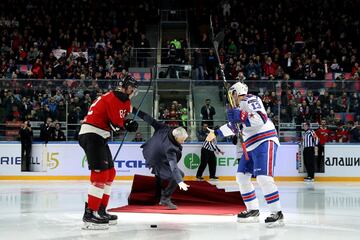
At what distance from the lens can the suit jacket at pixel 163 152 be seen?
9828mm

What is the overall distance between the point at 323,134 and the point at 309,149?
0.66 m

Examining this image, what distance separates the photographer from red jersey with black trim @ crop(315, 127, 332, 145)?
1772 cm

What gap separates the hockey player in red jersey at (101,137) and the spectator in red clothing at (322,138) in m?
10.5

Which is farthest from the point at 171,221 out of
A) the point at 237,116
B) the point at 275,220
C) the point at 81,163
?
the point at 81,163

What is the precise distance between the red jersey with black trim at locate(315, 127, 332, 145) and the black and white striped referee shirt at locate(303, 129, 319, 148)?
200 millimetres

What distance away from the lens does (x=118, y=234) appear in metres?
7.59

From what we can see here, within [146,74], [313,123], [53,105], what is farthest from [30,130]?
[313,123]

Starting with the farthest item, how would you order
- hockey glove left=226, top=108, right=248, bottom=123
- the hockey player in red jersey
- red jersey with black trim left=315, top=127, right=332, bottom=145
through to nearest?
red jersey with black trim left=315, top=127, right=332, bottom=145
hockey glove left=226, top=108, right=248, bottom=123
the hockey player in red jersey

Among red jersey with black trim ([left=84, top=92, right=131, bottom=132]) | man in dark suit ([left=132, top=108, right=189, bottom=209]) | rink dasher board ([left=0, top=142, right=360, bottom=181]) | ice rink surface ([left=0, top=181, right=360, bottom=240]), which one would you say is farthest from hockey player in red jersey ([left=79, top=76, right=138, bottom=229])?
rink dasher board ([left=0, top=142, right=360, bottom=181])

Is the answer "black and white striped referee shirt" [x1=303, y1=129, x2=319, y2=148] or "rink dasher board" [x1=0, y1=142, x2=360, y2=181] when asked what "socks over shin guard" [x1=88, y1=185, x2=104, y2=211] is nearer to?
"rink dasher board" [x1=0, y1=142, x2=360, y2=181]

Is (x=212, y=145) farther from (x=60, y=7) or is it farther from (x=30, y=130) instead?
(x=60, y=7)

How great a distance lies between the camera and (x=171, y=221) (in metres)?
8.79

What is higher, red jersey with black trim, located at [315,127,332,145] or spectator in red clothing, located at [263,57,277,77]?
spectator in red clothing, located at [263,57,277,77]

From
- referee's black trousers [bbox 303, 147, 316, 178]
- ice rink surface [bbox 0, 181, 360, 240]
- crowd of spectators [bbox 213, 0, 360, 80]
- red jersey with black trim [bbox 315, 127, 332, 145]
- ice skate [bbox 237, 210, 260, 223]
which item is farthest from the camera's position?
crowd of spectators [bbox 213, 0, 360, 80]
